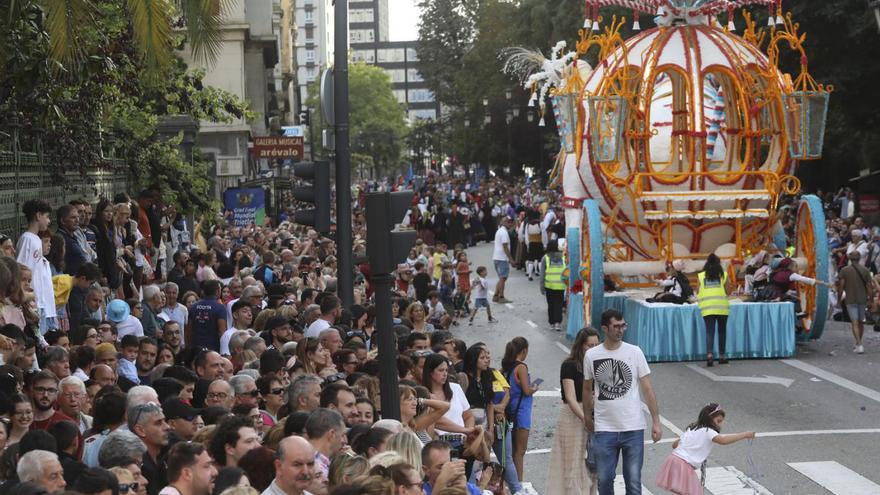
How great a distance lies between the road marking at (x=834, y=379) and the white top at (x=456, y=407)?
7.70m

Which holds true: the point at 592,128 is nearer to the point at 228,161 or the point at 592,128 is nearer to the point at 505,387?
the point at 505,387

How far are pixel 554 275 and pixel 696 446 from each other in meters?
13.8

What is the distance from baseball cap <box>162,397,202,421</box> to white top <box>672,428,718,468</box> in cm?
395

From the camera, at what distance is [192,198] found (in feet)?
82.2

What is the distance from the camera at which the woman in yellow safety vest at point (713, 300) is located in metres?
19.8

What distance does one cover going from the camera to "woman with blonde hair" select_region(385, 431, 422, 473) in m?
8.04

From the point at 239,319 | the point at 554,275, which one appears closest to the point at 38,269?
the point at 239,319

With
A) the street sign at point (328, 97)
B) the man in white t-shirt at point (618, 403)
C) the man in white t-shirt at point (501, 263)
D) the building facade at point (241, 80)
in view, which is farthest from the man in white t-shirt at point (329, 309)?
the building facade at point (241, 80)

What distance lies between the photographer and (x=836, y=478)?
13.5 meters

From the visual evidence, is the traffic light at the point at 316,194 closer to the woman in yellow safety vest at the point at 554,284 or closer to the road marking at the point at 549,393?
the road marking at the point at 549,393

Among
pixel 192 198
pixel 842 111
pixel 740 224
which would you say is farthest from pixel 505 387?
pixel 842 111

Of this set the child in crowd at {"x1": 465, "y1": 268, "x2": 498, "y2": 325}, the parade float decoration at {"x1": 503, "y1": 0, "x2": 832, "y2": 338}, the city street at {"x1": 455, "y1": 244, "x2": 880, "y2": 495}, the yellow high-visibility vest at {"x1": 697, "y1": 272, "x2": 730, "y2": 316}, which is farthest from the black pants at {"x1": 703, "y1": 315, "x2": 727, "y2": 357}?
the child in crowd at {"x1": 465, "y1": 268, "x2": 498, "y2": 325}

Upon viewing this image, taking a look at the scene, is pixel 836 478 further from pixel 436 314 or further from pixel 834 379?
pixel 436 314

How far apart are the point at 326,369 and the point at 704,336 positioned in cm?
1000
